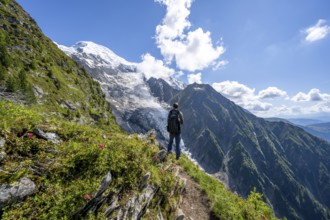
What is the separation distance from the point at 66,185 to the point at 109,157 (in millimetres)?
2105

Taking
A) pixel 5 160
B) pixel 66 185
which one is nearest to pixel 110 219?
pixel 66 185

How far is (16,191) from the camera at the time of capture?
612cm

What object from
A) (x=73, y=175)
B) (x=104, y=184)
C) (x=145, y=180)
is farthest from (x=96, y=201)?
(x=145, y=180)

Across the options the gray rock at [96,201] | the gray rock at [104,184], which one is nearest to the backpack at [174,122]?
the gray rock at [104,184]

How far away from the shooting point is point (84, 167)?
26.4 feet

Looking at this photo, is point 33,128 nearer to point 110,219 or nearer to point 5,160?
point 5,160

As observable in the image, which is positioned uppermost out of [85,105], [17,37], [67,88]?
[17,37]

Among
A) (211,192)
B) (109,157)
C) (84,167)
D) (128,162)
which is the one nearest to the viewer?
(84,167)

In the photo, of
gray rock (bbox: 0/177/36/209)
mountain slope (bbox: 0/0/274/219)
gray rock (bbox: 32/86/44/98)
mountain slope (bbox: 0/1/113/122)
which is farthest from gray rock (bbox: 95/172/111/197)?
gray rock (bbox: 32/86/44/98)

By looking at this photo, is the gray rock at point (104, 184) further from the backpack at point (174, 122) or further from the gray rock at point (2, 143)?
the backpack at point (174, 122)

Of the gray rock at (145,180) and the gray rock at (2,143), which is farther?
the gray rock at (145,180)

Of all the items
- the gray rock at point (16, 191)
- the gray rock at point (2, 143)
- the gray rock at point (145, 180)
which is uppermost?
the gray rock at point (2, 143)

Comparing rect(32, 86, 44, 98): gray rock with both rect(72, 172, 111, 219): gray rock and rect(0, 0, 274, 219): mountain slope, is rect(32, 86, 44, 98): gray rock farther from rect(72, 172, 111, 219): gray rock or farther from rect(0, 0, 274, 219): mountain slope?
rect(72, 172, 111, 219): gray rock

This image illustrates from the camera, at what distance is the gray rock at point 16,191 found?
5848mm
